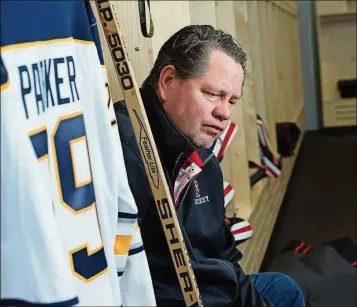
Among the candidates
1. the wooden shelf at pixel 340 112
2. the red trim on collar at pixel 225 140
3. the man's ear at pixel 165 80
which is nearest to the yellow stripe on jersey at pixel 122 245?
the man's ear at pixel 165 80

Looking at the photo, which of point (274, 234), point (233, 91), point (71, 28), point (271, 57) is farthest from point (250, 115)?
point (71, 28)

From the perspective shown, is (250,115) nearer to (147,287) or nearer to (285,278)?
(285,278)

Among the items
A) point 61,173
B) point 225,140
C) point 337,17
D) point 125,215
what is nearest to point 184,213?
point 125,215

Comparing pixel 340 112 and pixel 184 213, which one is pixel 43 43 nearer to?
pixel 184 213

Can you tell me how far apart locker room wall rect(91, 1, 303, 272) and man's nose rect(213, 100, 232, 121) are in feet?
A: 1.48

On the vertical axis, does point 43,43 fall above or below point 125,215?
above

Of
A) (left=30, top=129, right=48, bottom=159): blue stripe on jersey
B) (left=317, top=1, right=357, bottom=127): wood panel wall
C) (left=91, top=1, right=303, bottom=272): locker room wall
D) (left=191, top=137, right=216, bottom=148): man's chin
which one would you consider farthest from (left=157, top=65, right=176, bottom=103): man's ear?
(left=317, top=1, right=357, bottom=127): wood panel wall

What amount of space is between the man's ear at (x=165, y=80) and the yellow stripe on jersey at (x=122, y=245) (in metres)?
0.40

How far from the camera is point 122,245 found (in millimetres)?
960

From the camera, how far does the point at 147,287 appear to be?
38.1 inches

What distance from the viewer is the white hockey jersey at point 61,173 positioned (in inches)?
29.1

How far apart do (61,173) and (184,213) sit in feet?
1.78

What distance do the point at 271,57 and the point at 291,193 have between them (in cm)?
82

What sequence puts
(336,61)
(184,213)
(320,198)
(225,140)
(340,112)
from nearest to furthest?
1. (184,213)
2. (225,140)
3. (320,198)
4. (340,112)
5. (336,61)
